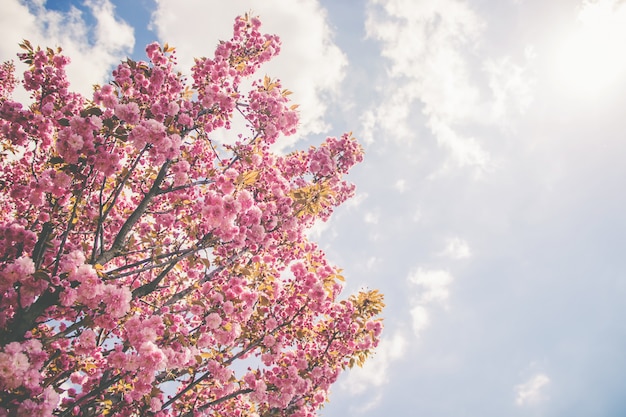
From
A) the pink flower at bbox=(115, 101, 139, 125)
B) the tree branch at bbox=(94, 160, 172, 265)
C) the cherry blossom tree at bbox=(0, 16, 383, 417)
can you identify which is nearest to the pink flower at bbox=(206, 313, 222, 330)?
the cherry blossom tree at bbox=(0, 16, 383, 417)

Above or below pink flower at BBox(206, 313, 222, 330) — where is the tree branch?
above

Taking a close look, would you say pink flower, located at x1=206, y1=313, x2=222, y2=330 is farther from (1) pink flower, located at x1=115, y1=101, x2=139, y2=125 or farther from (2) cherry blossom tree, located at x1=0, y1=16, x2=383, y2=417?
(1) pink flower, located at x1=115, y1=101, x2=139, y2=125

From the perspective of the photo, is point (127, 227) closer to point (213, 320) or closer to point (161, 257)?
point (161, 257)

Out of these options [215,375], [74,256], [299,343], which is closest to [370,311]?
[299,343]

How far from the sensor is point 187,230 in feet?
22.3

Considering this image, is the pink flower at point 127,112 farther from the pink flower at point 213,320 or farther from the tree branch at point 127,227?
the pink flower at point 213,320

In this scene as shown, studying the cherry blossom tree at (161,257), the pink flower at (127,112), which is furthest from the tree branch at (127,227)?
the pink flower at (127,112)

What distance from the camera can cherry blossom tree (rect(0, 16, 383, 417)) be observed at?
14.7 feet

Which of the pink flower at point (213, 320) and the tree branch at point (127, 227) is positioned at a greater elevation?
the tree branch at point (127, 227)

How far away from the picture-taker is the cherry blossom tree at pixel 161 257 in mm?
4473

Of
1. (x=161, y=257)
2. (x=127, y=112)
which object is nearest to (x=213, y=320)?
(x=161, y=257)

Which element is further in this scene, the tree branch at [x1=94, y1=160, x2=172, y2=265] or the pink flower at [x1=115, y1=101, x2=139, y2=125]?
the tree branch at [x1=94, y1=160, x2=172, y2=265]

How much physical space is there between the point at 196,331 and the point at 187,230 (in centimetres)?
222

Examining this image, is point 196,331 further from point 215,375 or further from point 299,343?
point 299,343
